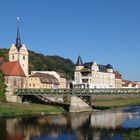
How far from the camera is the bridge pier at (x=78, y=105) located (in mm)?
94062

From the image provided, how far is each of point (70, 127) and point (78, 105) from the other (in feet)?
90.1

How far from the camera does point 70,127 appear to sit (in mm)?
67562

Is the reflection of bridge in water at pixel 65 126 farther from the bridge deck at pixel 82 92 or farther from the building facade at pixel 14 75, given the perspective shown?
the building facade at pixel 14 75

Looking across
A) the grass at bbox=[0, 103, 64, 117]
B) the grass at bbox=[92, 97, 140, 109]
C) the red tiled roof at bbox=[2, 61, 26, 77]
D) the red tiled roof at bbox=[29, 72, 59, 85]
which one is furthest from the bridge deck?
the red tiled roof at bbox=[29, 72, 59, 85]

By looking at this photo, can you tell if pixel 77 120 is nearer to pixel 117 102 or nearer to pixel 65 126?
pixel 65 126

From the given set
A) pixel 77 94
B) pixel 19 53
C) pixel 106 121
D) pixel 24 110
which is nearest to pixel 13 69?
pixel 19 53

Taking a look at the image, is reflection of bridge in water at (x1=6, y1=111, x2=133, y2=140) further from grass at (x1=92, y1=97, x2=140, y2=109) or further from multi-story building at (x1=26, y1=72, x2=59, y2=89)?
multi-story building at (x1=26, y1=72, x2=59, y2=89)

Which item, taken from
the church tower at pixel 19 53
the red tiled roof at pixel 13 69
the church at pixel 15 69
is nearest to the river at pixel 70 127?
the church at pixel 15 69

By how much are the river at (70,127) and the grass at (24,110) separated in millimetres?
4495

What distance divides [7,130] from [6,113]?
20.2 m

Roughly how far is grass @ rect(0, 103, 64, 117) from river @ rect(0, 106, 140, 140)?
449 cm

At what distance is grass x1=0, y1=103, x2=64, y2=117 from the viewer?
272ft

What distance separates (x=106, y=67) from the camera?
184 m

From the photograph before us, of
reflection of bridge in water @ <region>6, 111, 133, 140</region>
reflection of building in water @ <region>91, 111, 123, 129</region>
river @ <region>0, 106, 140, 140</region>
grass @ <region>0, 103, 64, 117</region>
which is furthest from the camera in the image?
grass @ <region>0, 103, 64, 117</region>
